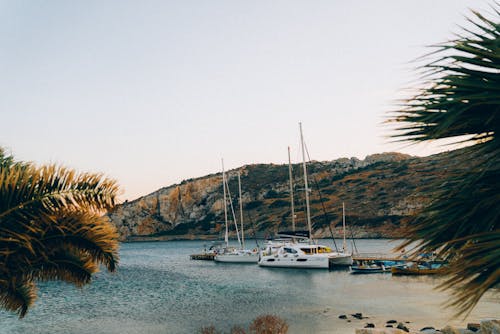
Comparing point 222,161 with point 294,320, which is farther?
point 222,161

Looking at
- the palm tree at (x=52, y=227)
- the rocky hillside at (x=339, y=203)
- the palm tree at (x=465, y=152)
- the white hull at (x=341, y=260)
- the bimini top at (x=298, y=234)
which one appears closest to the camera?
the palm tree at (x=465, y=152)

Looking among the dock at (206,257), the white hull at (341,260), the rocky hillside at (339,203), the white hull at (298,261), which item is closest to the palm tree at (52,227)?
the white hull at (298,261)

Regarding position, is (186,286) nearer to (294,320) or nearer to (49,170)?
(294,320)

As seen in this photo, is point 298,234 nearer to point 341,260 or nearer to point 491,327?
point 341,260

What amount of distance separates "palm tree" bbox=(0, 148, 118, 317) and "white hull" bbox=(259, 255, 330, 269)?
5483 centimetres

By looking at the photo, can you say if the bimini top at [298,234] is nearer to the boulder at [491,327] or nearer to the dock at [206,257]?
the dock at [206,257]

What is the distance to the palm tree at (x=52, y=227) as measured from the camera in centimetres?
714

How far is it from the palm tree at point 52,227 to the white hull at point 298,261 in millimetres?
54829

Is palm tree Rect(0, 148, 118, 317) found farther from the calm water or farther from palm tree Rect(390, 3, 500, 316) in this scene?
the calm water

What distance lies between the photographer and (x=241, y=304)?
4269cm

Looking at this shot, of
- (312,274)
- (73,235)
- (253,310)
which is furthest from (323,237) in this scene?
(73,235)

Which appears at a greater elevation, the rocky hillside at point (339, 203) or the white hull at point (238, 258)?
the rocky hillside at point (339, 203)

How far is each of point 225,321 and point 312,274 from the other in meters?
26.8

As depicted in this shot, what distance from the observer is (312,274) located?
195ft
